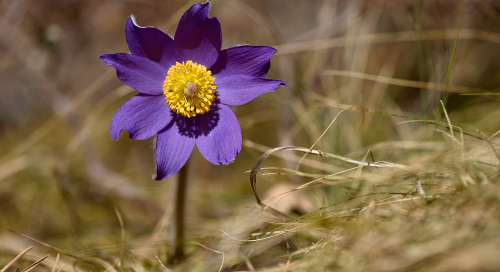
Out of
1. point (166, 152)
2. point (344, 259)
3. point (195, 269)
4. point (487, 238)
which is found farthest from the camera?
point (195, 269)

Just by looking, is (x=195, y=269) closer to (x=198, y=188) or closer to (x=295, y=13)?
(x=198, y=188)

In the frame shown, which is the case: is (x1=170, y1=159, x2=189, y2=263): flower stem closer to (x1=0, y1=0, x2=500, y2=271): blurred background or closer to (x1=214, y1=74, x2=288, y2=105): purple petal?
(x1=0, y1=0, x2=500, y2=271): blurred background

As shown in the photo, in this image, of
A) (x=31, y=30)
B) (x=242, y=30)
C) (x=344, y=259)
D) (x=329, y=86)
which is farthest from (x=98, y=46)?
(x=344, y=259)

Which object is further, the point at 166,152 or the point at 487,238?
the point at 166,152

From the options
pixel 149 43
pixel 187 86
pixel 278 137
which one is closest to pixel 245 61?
pixel 187 86

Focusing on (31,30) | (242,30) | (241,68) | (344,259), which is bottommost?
(344,259)

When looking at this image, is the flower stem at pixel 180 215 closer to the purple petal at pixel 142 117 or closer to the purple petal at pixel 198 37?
the purple petal at pixel 142 117

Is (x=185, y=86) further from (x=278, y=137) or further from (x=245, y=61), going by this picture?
(x=278, y=137)
